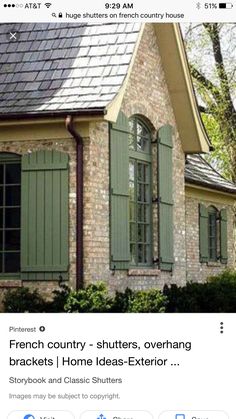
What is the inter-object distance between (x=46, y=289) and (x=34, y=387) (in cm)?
375

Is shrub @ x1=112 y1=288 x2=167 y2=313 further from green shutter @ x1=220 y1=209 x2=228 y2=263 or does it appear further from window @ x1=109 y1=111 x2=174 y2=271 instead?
green shutter @ x1=220 y1=209 x2=228 y2=263

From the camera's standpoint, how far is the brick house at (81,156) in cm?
652

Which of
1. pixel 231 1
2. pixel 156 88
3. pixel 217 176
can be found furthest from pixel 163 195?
pixel 231 1

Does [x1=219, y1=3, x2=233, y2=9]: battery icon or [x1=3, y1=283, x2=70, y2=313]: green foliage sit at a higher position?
[x1=219, y1=3, x2=233, y2=9]: battery icon

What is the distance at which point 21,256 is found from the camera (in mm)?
6609

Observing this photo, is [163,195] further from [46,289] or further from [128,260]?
[46,289]

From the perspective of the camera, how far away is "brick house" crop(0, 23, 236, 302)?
6523mm

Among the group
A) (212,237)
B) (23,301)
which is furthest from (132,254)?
(212,237)

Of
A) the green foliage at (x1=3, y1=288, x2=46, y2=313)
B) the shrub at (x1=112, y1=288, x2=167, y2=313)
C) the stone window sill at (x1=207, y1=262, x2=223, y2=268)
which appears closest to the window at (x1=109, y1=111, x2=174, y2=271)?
the shrub at (x1=112, y1=288, x2=167, y2=313)

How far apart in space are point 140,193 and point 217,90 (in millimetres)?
4672

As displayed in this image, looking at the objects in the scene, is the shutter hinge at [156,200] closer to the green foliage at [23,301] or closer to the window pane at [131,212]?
the window pane at [131,212]

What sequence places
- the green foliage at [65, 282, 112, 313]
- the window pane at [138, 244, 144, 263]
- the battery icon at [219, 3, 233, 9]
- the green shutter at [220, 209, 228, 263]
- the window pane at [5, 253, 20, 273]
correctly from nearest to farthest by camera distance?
the battery icon at [219, 3, 233, 9] < the green foliage at [65, 282, 112, 313] < the window pane at [5, 253, 20, 273] < the window pane at [138, 244, 144, 263] < the green shutter at [220, 209, 228, 263]

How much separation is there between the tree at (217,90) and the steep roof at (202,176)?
4.11 ft

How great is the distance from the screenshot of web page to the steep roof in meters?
0.05
